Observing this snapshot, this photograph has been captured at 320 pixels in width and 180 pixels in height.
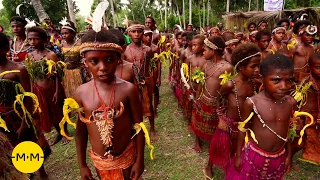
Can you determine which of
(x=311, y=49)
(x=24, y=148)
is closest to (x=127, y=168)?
(x=24, y=148)

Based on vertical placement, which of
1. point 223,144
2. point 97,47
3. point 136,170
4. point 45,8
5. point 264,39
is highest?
point 45,8

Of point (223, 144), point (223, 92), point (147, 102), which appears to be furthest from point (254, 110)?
point (147, 102)

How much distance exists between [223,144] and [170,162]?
1064mm

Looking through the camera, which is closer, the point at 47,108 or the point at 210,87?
the point at 210,87

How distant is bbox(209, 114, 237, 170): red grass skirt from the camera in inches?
143

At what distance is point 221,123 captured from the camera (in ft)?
12.3

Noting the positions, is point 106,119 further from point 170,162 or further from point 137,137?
point 170,162

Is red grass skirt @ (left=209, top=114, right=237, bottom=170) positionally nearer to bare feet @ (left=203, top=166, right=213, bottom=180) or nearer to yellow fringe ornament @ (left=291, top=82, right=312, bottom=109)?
bare feet @ (left=203, top=166, right=213, bottom=180)

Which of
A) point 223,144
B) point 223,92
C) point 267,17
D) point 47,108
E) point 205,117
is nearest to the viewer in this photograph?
point 223,92

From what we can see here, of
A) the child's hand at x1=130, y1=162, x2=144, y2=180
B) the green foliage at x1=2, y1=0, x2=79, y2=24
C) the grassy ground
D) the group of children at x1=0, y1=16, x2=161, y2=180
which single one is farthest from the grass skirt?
the green foliage at x1=2, y1=0, x2=79, y2=24

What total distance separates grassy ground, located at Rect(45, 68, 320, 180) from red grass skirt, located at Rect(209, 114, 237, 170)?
0.38m

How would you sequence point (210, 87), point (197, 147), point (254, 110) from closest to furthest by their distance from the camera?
1. point (254, 110)
2. point (210, 87)
3. point (197, 147)

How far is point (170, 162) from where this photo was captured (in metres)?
4.35

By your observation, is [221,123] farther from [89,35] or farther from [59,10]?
[59,10]
